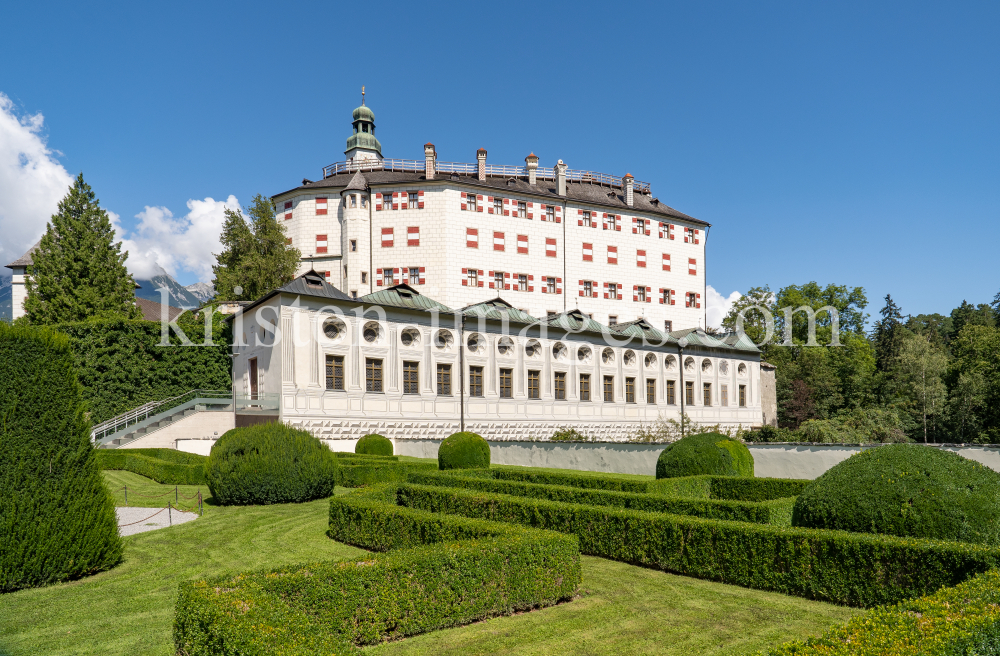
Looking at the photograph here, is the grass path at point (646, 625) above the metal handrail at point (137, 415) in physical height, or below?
below

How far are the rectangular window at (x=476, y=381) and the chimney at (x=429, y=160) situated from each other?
17469 millimetres

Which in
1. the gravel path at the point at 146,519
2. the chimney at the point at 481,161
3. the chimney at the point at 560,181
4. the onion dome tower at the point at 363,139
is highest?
the onion dome tower at the point at 363,139

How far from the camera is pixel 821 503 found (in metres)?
8.84

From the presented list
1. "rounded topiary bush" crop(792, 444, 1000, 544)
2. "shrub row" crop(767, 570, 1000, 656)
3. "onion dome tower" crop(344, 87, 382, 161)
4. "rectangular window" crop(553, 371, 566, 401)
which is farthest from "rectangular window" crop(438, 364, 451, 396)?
"onion dome tower" crop(344, 87, 382, 161)

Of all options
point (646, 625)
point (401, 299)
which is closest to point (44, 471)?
point (646, 625)

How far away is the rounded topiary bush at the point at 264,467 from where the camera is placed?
15.6m

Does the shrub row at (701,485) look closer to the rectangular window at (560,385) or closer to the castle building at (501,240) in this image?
the rectangular window at (560,385)

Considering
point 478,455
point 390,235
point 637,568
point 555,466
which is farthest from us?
point 390,235

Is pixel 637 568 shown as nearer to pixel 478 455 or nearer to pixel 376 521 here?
pixel 376 521

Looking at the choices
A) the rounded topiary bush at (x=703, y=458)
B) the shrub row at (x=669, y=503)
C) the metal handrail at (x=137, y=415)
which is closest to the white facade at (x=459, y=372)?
the metal handrail at (x=137, y=415)

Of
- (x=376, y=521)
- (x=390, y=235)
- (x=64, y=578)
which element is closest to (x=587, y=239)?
(x=390, y=235)

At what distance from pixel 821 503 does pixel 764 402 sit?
40931mm

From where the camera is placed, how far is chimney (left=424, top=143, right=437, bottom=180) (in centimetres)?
4575

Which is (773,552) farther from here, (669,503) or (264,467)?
(264,467)
